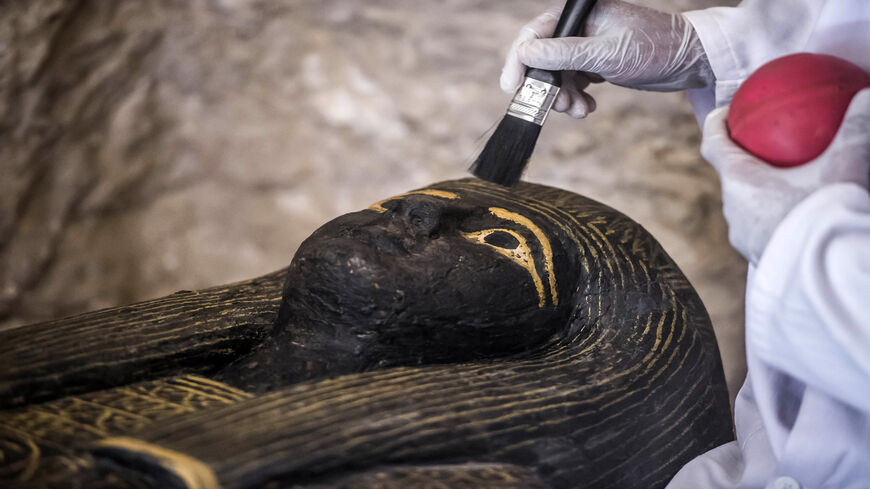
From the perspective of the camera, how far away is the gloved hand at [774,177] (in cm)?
133

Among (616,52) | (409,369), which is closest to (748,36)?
(616,52)

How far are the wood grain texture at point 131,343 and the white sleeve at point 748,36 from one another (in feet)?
4.22

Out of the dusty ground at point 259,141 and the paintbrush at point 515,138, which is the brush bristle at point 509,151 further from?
the dusty ground at point 259,141

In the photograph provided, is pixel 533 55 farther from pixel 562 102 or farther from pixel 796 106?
pixel 796 106

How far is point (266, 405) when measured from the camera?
1.42m

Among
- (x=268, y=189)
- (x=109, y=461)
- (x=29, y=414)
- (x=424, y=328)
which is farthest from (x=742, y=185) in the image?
(x=268, y=189)

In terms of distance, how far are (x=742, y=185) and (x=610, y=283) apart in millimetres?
582

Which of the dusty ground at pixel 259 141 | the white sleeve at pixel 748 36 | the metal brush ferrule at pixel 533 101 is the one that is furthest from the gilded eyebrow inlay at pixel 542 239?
the dusty ground at pixel 259 141

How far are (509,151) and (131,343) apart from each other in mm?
963

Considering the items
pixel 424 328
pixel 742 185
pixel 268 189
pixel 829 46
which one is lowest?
pixel 268 189

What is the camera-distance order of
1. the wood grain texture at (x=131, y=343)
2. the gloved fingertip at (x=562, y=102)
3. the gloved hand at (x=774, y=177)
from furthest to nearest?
the gloved fingertip at (x=562, y=102), the wood grain texture at (x=131, y=343), the gloved hand at (x=774, y=177)

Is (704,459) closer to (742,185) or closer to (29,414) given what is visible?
(742,185)

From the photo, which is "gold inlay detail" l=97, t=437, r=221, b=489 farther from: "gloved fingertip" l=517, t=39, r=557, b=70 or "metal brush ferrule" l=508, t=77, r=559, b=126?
"gloved fingertip" l=517, t=39, r=557, b=70

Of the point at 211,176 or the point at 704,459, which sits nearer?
the point at 704,459
